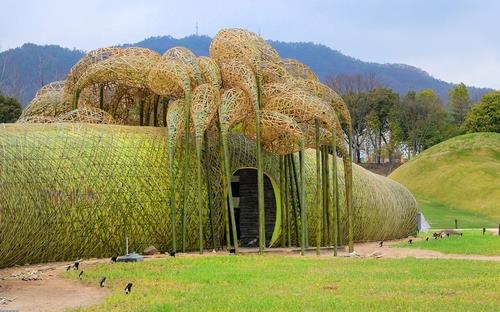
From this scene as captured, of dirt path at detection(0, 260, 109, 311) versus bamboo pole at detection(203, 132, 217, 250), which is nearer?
dirt path at detection(0, 260, 109, 311)

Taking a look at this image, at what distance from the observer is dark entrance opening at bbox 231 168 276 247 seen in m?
26.2

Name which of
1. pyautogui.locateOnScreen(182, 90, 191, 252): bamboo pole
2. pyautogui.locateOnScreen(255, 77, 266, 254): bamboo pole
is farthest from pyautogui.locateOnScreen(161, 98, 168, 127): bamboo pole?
pyautogui.locateOnScreen(255, 77, 266, 254): bamboo pole

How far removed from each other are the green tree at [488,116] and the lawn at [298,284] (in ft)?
199

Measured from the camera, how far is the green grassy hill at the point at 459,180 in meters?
52.5

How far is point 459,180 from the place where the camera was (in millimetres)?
60031

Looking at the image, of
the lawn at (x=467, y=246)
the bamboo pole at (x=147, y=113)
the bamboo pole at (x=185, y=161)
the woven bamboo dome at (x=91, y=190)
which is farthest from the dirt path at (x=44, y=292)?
the lawn at (x=467, y=246)

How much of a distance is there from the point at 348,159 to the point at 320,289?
37.3 feet

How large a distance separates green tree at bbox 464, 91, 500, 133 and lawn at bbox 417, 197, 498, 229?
22.0 m

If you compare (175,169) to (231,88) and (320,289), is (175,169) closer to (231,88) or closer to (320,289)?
(231,88)

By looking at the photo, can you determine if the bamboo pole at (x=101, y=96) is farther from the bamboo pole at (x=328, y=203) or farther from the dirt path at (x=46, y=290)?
the bamboo pole at (x=328, y=203)

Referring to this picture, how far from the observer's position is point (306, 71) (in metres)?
26.8

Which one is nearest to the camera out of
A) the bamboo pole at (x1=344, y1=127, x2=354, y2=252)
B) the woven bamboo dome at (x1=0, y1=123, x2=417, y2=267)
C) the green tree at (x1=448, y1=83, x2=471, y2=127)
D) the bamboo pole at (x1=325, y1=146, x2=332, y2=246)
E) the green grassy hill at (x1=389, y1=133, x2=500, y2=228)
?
the woven bamboo dome at (x1=0, y1=123, x2=417, y2=267)

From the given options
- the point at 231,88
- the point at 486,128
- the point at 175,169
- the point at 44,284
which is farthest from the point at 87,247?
the point at 486,128

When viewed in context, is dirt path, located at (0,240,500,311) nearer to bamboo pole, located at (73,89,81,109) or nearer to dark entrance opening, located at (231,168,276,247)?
dark entrance opening, located at (231,168,276,247)
